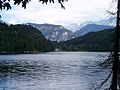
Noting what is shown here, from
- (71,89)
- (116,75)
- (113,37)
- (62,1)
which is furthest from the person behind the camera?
(71,89)

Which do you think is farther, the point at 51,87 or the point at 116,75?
the point at 51,87

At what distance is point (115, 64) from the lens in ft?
47.8

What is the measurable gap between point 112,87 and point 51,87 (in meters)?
49.9

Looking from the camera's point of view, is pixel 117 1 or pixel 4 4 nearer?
pixel 4 4

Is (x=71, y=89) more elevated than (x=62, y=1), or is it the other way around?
A: (x=62, y=1)

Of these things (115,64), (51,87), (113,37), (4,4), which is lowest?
Result: (51,87)

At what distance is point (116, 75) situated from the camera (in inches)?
565

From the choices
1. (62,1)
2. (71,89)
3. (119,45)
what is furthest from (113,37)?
(71,89)

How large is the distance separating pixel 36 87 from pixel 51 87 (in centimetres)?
313

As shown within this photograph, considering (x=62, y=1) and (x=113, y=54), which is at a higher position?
(x=62, y=1)

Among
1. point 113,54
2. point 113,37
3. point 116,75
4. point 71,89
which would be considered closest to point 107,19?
point 113,37

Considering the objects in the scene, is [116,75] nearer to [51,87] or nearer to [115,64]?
[115,64]

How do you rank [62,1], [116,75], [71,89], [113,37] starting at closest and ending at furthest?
[62,1], [116,75], [113,37], [71,89]

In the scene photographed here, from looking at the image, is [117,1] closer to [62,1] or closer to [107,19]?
[107,19]
